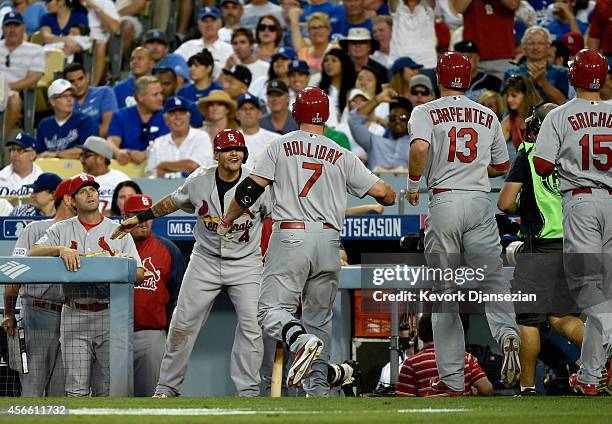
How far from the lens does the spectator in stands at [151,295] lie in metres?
10.2

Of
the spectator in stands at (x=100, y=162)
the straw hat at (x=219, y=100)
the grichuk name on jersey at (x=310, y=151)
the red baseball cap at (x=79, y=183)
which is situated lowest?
the red baseball cap at (x=79, y=183)

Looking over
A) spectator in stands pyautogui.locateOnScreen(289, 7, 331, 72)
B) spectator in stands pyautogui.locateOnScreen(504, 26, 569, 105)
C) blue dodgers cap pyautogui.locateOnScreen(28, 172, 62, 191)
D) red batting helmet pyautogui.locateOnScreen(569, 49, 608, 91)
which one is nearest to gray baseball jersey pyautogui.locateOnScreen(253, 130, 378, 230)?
red batting helmet pyautogui.locateOnScreen(569, 49, 608, 91)

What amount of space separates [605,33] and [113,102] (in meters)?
5.84

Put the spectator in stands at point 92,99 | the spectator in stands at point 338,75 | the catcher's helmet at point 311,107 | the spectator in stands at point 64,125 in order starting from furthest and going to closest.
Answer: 1. the spectator in stands at point 92,99
2. the spectator in stands at point 338,75
3. the spectator in stands at point 64,125
4. the catcher's helmet at point 311,107

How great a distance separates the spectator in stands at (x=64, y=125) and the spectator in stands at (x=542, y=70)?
4.81 meters

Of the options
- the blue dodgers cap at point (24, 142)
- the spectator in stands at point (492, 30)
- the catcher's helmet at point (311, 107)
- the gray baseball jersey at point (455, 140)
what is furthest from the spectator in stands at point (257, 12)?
the gray baseball jersey at point (455, 140)

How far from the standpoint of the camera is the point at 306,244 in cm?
824

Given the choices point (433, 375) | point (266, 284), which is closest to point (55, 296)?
point (266, 284)

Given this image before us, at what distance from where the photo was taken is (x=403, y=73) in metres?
14.1

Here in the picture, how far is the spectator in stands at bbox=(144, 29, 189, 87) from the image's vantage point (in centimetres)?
1561

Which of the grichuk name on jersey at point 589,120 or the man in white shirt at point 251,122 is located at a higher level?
the man in white shirt at point 251,122

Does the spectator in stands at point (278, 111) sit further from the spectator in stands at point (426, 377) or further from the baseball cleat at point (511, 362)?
the baseball cleat at point (511, 362)

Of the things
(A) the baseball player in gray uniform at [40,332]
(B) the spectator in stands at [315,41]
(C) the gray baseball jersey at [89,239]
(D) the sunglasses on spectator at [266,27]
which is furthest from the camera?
(D) the sunglasses on spectator at [266,27]

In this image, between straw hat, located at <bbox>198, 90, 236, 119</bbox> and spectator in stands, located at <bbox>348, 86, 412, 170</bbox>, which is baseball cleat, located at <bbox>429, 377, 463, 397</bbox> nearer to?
spectator in stands, located at <bbox>348, 86, 412, 170</bbox>
